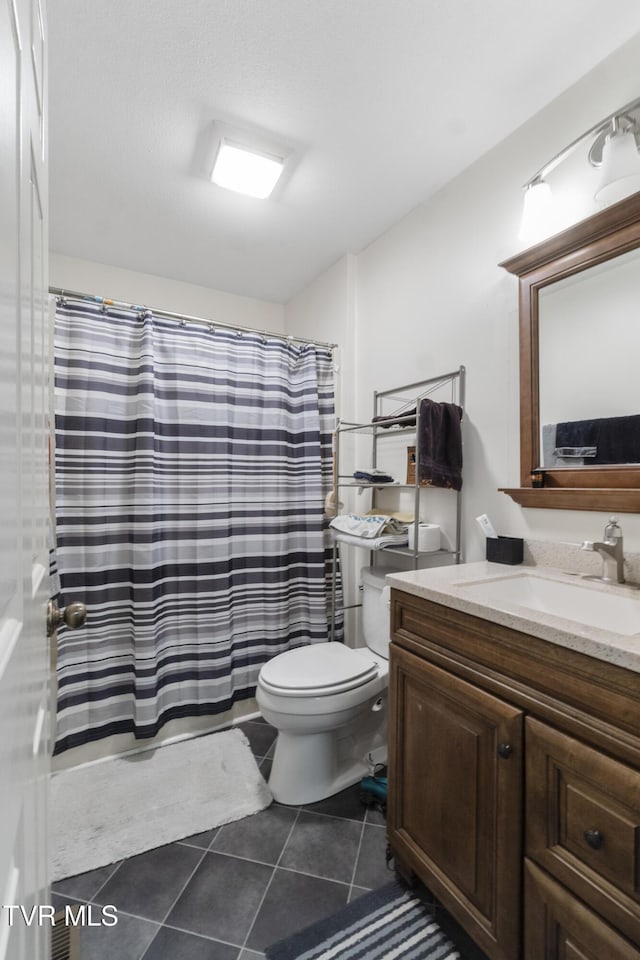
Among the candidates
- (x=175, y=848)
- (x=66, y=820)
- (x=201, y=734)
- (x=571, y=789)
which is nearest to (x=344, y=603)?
(x=201, y=734)

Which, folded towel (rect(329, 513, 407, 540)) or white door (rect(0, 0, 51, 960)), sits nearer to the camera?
white door (rect(0, 0, 51, 960))

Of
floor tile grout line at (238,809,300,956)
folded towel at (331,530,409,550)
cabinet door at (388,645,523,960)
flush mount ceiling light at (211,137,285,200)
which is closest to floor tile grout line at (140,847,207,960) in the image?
floor tile grout line at (238,809,300,956)

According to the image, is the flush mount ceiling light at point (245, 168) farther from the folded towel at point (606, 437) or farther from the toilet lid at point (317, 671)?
the toilet lid at point (317, 671)

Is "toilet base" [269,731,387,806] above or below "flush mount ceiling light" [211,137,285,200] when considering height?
below

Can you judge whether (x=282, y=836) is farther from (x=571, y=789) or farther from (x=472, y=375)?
(x=472, y=375)

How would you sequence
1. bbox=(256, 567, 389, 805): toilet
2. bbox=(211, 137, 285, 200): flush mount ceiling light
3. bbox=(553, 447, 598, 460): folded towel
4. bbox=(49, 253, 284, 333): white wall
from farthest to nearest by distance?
bbox=(49, 253, 284, 333): white wall → bbox=(211, 137, 285, 200): flush mount ceiling light → bbox=(256, 567, 389, 805): toilet → bbox=(553, 447, 598, 460): folded towel

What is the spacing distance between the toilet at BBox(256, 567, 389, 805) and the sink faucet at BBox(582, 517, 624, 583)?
28.7 inches

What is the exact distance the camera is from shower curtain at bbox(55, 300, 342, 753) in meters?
1.79

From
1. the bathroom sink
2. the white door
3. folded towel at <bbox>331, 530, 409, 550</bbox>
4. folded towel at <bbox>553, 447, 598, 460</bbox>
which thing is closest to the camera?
the white door

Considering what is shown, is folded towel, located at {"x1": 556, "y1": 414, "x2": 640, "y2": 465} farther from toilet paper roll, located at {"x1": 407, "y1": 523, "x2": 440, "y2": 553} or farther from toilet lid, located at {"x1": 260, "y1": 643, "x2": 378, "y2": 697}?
toilet lid, located at {"x1": 260, "y1": 643, "x2": 378, "y2": 697}

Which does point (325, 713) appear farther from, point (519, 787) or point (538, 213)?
point (538, 213)

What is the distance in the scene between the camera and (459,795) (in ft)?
3.41

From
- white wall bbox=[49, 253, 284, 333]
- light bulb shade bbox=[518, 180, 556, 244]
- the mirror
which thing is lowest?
the mirror

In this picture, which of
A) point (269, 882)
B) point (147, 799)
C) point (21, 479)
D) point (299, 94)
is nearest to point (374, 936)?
point (269, 882)
